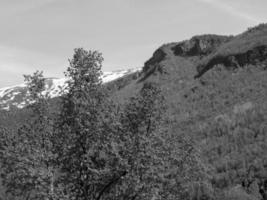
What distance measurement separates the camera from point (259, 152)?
6078 inches

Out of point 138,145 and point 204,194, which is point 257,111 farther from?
point 138,145

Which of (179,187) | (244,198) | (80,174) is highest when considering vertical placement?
(80,174)

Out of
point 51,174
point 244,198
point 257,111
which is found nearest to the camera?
point 51,174

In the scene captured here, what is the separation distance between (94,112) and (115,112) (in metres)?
1.00

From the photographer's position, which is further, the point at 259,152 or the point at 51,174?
the point at 259,152

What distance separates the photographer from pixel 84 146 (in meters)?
18.5

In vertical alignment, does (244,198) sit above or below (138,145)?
below

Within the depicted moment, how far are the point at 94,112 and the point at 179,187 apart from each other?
7969mm

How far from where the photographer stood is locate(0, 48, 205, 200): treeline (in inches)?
706

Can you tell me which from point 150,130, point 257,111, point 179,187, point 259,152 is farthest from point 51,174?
point 257,111

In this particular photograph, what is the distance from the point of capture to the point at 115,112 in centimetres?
1914

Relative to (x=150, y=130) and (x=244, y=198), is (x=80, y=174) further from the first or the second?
(x=244, y=198)

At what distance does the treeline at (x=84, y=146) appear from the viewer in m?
17.9

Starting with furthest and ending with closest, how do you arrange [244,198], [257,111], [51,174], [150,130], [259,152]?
1. [257,111]
2. [259,152]
3. [244,198]
4. [150,130]
5. [51,174]
